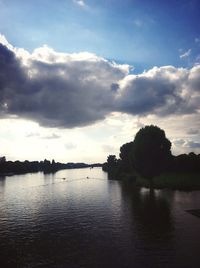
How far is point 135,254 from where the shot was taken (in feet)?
96.9

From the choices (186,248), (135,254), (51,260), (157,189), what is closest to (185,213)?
(186,248)

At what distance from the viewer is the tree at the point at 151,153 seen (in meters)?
86.6

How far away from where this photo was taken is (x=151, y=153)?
284ft

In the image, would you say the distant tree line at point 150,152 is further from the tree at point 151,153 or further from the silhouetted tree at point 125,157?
the silhouetted tree at point 125,157

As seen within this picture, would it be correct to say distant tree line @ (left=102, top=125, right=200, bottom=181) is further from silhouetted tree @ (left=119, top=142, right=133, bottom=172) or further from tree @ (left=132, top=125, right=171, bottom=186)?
silhouetted tree @ (left=119, top=142, right=133, bottom=172)

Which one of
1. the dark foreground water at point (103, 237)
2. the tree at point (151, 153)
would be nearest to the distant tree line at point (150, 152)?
the tree at point (151, 153)

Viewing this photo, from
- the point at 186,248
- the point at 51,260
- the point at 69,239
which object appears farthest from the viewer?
the point at 69,239

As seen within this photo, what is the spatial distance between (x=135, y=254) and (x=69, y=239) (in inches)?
446

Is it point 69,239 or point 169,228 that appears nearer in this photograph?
point 69,239

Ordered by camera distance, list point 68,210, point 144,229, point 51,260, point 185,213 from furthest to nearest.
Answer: point 68,210
point 185,213
point 144,229
point 51,260

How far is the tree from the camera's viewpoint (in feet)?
284

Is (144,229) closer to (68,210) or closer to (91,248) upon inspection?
(91,248)


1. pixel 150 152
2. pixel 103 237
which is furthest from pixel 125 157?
pixel 103 237

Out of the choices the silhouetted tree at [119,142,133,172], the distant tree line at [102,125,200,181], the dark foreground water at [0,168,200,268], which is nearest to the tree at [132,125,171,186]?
the distant tree line at [102,125,200,181]
